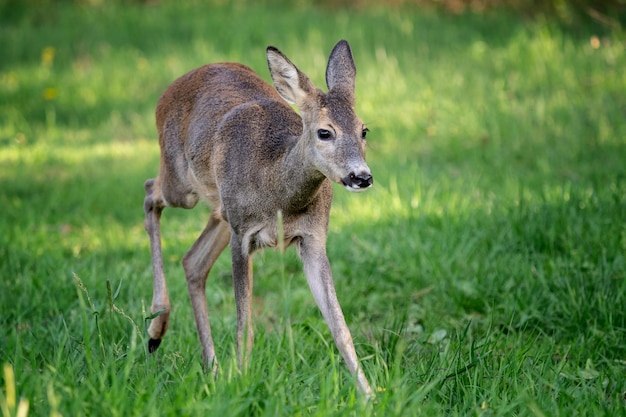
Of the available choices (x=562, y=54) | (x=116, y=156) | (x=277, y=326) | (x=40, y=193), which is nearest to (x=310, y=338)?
(x=277, y=326)

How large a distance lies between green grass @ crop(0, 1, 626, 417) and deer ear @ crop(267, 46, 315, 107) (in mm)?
1031

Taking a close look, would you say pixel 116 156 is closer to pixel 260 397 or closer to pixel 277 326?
pixel 277 326

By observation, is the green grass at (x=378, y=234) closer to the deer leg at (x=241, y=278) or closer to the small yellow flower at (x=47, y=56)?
the small yellow flower at (x=47, y=56)

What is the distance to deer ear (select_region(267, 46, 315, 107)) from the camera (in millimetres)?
4215

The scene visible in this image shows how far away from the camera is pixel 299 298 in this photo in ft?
19.0

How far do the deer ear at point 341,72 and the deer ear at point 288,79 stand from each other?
12cm

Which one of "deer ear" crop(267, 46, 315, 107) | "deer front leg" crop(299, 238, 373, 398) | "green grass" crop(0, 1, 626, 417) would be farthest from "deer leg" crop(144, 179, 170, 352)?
"deer ear" crop(267, 46, 315, 107)

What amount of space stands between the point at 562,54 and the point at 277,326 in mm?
6919

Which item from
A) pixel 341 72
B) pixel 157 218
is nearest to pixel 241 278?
pixel 341 72

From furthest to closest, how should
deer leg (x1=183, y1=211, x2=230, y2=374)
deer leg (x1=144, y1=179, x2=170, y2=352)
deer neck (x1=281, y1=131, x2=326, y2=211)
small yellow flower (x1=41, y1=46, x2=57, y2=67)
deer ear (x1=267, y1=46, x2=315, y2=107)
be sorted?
small yellow flower (x1=41, y1=46, x2=57, y2=67)
deer leg (x1=183, y1=211, x2=230, y2=374)
deer leg (x1=144, y1=179, x2=170, y2=352)
deer ear (x1=267, y1=46, x2=315, y2=107)
deer neck (x1=281, y1=131, x2=326, y2=211)

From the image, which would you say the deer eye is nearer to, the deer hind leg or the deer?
the deer

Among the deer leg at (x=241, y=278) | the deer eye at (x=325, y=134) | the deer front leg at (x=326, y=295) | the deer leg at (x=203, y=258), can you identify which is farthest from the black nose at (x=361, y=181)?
the deer leg at (x=203, y=258)

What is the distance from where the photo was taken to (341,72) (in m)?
4.39

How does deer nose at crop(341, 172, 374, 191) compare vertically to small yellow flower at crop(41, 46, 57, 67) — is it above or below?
above
